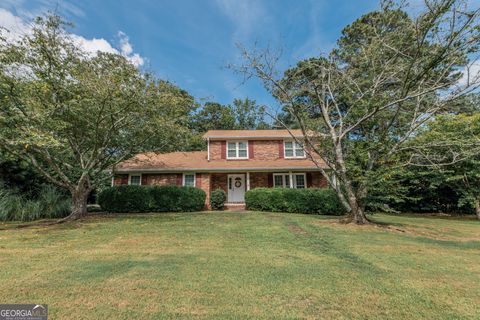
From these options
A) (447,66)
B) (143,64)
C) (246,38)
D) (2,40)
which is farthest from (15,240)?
(447,66)

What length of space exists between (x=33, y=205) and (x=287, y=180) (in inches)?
519

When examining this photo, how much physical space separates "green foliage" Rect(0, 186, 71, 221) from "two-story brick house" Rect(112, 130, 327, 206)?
3848 mm

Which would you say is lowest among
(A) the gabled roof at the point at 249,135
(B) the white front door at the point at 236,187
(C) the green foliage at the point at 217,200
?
(C) the green foliage at the point at 217,200

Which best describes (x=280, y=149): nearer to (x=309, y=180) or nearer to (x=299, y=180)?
(x=299, y=180)

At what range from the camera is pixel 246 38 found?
955cm

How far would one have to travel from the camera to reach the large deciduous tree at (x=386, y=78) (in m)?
7.28

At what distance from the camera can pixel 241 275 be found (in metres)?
3.98

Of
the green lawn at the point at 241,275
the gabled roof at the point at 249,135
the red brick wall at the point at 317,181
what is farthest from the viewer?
the gabled roof at the point at 249,135

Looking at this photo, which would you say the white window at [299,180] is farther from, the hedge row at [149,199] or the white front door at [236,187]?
the hedge row at [149,199]

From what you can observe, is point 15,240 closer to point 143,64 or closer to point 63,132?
point 63,132

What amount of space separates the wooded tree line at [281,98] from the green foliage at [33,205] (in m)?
1.29

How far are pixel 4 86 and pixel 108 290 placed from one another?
8.13m

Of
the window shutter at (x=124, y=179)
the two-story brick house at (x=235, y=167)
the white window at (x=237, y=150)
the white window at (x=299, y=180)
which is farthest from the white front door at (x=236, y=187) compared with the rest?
the window shutter at (x=124, y=179)

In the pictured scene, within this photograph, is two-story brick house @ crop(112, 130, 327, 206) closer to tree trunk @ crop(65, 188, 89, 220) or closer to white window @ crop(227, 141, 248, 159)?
white window @ crop(227, 141, 248, 159)
